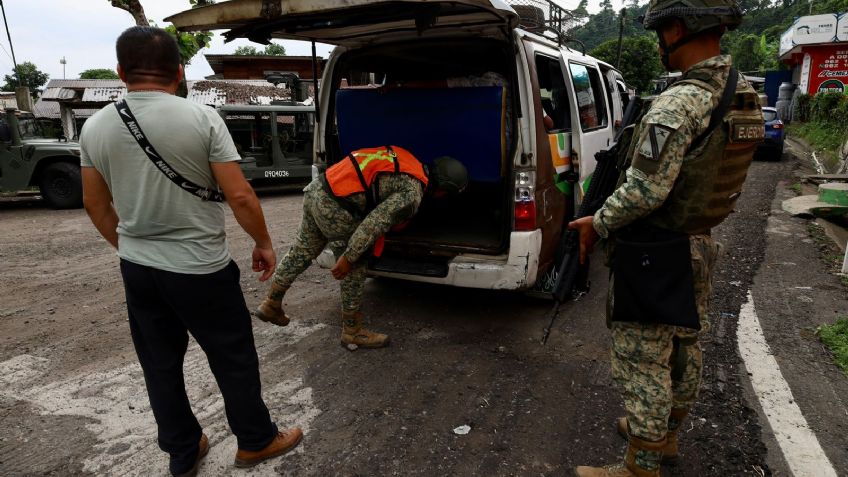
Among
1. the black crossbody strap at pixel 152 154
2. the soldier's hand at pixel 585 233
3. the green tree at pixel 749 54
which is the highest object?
the green tree at pixel 749 54

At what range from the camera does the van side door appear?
163 inches

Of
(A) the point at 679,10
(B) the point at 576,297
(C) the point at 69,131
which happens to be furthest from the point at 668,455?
(C) the point at 69,131

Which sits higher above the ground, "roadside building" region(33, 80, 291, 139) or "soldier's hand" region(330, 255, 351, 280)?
"roadside building" region(33, 80, 291, 139)

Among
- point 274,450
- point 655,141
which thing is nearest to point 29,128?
point 274,450

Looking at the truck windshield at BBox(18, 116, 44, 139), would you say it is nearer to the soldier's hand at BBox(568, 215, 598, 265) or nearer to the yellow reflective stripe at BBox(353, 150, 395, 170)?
the yellow reflective stripe at BBox(353, 150, 395, 170)

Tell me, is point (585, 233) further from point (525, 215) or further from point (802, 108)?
point (802, 108)

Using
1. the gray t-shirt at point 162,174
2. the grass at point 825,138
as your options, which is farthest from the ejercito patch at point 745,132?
the grass at point 825,138

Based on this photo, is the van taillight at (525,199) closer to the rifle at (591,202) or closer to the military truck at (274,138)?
the rifle at (591,202)

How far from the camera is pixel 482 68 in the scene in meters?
4.61

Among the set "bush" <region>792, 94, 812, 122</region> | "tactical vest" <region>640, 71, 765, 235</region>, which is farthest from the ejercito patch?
"bush" <region>792, 94, 812, 122</region>

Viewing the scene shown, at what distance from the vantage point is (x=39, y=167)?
9.10 metres

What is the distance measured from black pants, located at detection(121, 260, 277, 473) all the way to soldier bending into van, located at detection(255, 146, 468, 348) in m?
1.07

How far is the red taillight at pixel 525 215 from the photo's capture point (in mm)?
3424

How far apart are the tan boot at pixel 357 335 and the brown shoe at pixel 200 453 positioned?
Result: 117 centimetres
